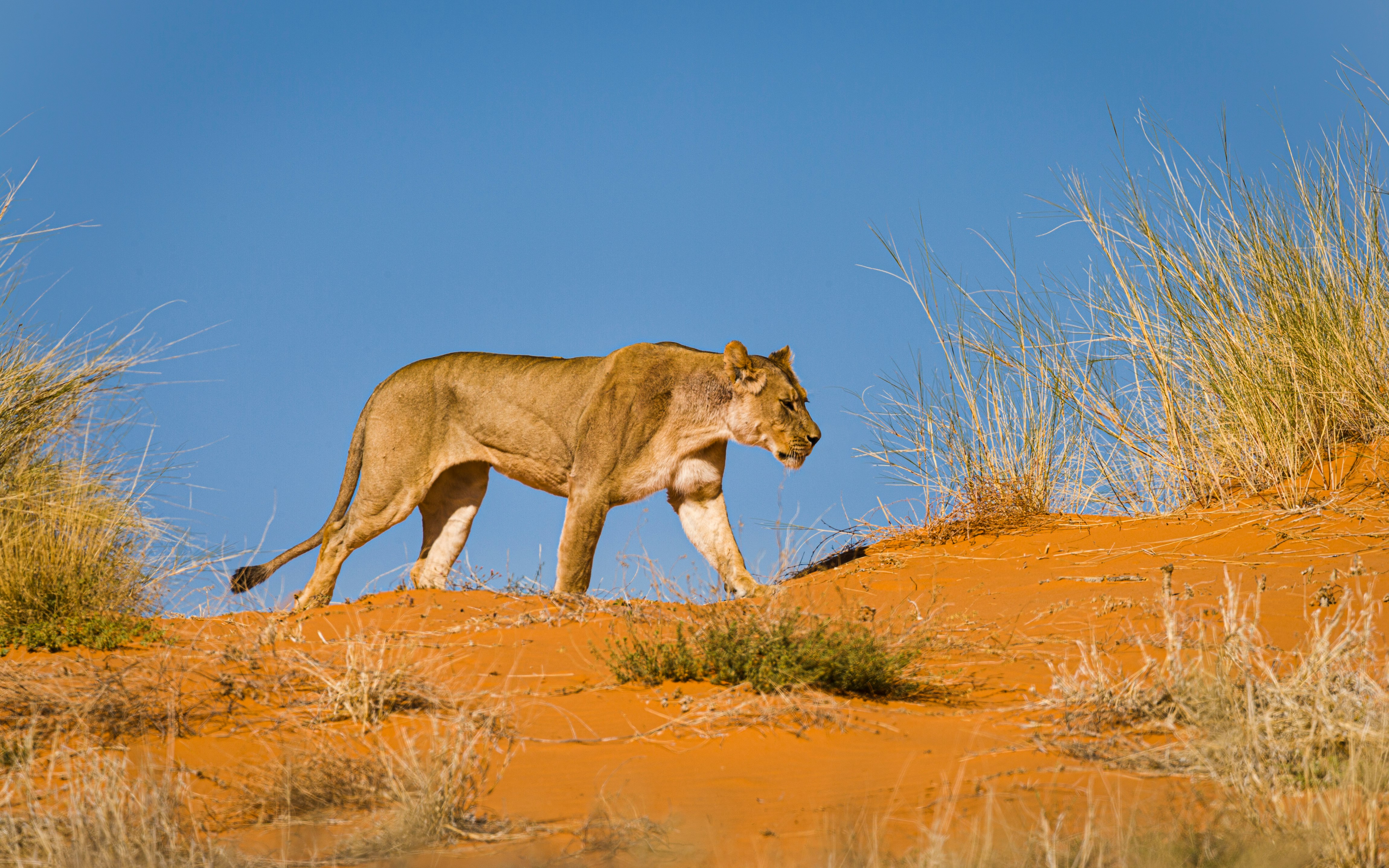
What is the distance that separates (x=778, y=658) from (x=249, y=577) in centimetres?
589

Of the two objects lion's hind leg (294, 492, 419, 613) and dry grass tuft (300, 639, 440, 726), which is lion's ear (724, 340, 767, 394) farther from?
dry grass tuft (300, 639, 440, 726)

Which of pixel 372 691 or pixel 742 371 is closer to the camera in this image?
pixel 372 691

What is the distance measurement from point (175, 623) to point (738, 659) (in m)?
4.99

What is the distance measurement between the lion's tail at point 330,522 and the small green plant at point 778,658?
4.87 m

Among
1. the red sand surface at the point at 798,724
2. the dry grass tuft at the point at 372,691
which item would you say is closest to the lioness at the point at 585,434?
the red sand surface at the point at 798,724

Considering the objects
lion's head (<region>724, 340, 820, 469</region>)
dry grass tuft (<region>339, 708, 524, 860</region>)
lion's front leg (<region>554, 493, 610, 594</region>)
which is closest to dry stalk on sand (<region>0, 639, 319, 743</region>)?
dry grass tuft (<region>339, 708, 524, 860</region>)

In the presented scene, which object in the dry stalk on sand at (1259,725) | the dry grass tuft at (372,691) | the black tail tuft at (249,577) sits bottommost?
the dry stalk on sand at (1259,725)

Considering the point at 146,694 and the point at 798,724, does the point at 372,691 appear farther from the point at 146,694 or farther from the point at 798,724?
the point at 798,724

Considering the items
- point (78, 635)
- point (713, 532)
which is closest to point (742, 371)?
point (713, 532)

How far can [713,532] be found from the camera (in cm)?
957

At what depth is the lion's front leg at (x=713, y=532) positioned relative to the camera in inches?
373

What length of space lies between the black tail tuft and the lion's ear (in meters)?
4.21

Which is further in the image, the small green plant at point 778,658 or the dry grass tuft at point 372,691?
the small green plant at point 778,658

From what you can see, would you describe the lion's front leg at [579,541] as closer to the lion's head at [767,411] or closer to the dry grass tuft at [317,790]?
the lion's head at [767,411]
